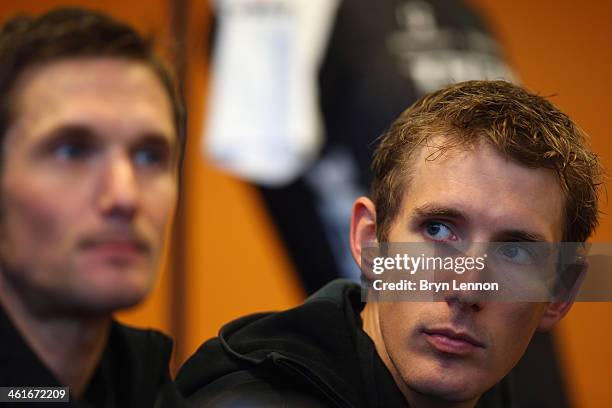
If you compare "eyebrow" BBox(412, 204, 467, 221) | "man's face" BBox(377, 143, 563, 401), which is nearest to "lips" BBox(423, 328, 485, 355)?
"man's face" BBox(377, 143, 563, 401)

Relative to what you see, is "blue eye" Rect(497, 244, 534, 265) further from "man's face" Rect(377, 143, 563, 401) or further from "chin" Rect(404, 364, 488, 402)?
"chin" Rect(404, 364, 488, 402)

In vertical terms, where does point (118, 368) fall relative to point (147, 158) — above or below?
below

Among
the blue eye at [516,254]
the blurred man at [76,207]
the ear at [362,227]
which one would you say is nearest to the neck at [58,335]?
the blurred man at [76,207]

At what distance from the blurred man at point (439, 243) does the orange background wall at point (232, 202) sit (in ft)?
2.31

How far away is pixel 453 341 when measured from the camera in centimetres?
74

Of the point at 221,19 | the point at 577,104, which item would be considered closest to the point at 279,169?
the point at 221,19

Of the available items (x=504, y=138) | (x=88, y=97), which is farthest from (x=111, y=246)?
(x=504, y=138)

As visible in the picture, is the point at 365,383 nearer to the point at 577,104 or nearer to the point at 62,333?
the point at 62,333

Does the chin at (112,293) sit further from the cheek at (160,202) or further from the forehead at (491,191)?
the forehead at (491,191)

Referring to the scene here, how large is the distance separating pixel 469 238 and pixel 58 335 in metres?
0.38

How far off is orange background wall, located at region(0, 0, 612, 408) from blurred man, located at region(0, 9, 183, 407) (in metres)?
0.81

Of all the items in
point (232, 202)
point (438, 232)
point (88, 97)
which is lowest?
point (232, 202)

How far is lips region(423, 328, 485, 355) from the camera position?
0.74 meters

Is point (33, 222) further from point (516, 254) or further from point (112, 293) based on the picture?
point (516, 254)
